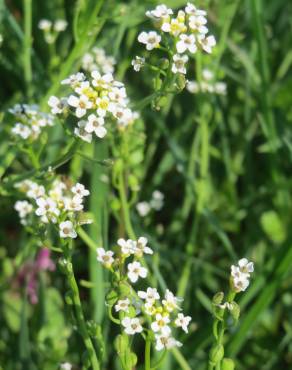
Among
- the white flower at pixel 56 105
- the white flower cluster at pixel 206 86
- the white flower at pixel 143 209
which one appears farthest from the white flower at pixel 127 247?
the white flower cluster at pixel 206 86

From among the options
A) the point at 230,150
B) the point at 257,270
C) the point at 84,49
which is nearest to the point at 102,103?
the point at 84,49

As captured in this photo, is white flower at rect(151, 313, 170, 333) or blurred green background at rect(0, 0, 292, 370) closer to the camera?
white flower at rect(151, 313, 170, 333)

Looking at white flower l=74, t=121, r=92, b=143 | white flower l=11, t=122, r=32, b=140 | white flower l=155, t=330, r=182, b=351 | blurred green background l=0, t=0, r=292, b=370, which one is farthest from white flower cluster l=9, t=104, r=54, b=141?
Answer: white flower l=155, t=330, r=182, b=351

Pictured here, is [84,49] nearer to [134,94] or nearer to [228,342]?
[134,94]

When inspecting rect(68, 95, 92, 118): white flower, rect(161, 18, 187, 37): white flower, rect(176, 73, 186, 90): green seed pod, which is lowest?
rect(68, 95, 92, 118): white flower

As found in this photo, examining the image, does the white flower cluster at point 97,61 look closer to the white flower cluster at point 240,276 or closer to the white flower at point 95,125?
the white flower at point 95,125

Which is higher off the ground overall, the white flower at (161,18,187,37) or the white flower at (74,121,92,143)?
the white flower at (161,18,187,37)

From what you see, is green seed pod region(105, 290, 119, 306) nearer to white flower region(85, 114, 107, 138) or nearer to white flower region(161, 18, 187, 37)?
white flower region(85, 114, 107, 138)

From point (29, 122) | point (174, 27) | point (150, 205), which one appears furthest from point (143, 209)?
point (174, 27)

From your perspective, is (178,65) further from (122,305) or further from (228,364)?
(228,364)

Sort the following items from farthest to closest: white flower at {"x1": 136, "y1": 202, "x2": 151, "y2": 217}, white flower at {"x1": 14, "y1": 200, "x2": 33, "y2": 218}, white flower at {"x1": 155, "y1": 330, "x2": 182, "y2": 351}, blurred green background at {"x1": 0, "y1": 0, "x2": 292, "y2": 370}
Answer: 1. white flower at {"x1": 136, "y1": 202, "x2": 151, "y2": 217}
2. blurred green background at {"x1": 0, "y1": 0, "x2": 292, "y2": 370}
3. white flower at {"x1": 14, "y1": 200, "x2": 33, "y2": 218}
4. white flower at {"x1": 155, "y1": 330, "x2": 182, "y2": 351}
